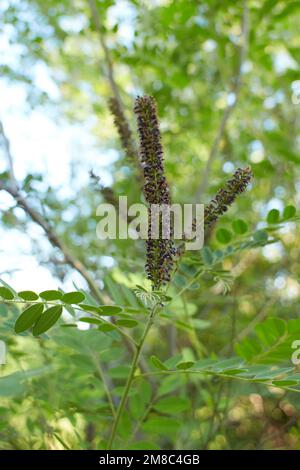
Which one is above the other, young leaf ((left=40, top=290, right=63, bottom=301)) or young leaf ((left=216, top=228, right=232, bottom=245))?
young leaf ((left=216, top=228, right=232, bottom=245))

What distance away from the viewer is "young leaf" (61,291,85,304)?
1.84ft

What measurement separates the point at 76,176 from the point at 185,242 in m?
0.79

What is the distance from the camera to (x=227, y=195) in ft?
1.89

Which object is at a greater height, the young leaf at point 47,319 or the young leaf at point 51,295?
the young leaf at point 51,295

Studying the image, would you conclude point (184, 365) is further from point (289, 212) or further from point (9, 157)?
point (9, 157)

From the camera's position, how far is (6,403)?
40.6 inches

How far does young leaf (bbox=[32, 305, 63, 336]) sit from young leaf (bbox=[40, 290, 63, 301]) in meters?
0.02

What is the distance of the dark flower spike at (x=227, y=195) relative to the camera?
1.89 ft

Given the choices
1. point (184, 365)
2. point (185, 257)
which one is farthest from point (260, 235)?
point (184, 365)

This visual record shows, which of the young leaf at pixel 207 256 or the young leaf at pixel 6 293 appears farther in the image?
the young leaf at pixel 207 256

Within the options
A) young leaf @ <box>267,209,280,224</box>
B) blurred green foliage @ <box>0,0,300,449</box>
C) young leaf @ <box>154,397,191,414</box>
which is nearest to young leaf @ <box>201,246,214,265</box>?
blurred green foliage @ <box>0,0,300,449</box>

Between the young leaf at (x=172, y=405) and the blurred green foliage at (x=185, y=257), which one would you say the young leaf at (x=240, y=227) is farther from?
the young leaf at (x=172, y=405)

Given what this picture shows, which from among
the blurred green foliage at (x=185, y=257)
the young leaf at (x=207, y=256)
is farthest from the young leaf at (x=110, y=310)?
the young leaf at (x=207, y=256)
